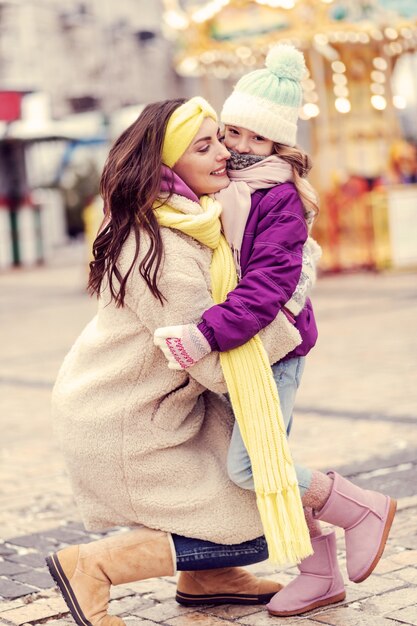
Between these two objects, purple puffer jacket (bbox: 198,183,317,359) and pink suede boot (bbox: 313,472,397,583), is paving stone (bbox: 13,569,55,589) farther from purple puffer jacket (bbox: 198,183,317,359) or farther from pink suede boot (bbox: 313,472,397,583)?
purple puffer jacket (bbox: 198,183,317,359)

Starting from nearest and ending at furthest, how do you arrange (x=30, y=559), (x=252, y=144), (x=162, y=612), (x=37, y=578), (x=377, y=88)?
(x=252, y=144), (x=162, y=612), (x=37, y=578), (x=30, y=559), (x=377, y=88)

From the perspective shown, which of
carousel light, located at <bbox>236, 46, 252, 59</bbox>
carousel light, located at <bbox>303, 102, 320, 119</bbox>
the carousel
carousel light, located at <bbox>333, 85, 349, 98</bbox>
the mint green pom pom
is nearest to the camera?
the mint green pom pom

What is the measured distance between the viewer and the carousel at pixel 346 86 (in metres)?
15.6

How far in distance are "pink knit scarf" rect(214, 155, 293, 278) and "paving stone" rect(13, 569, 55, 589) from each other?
1.35 meters

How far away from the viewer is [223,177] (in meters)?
3.43

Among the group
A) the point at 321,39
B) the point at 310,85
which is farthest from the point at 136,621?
the point at 310,85

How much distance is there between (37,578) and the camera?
4066 mm

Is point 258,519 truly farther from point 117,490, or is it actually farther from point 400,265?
point 400,265

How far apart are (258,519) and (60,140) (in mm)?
24277

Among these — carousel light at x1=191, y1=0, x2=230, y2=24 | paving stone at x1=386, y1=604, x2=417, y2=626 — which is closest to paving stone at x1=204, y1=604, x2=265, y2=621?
paving stone at x1=386, y1=604, x2=417, y2=626

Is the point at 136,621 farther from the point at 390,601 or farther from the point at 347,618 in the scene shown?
the point at 390,601

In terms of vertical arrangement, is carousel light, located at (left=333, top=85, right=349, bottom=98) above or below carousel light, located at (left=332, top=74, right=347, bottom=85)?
below

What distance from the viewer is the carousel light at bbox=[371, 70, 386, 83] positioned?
17.5 metres

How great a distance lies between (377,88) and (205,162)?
47.9 feet
